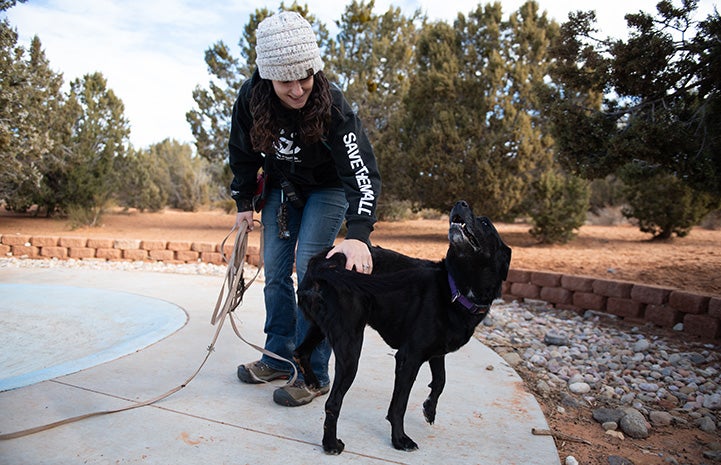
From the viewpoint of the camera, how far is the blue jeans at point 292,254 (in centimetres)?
292

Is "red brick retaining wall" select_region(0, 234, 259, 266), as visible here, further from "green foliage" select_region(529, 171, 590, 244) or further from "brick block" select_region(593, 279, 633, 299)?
"green foliage" select_region(529, 171, 590, 244)

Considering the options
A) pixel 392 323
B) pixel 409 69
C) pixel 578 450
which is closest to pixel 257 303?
pixel 392 323

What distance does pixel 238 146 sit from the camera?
120 inches

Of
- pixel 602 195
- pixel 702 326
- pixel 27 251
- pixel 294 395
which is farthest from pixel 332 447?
pixel 602 195

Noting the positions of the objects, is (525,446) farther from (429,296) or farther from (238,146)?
(238,146)

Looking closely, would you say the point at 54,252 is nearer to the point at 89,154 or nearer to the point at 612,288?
the point at 89,154

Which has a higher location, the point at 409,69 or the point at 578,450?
the point at 409,69

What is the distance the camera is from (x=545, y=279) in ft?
20.2

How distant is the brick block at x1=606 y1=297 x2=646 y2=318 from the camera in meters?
5.20

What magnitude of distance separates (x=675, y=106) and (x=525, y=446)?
4.21m

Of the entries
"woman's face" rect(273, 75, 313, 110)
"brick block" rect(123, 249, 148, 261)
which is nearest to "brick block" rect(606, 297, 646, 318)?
"woman's face" rect(273, 75, 313, 110)

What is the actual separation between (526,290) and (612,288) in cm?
107

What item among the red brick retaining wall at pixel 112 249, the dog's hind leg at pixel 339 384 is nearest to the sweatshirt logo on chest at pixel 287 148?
the dog's hind leg at pixel 339 384

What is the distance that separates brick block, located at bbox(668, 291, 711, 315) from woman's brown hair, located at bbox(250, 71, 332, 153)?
397cm
